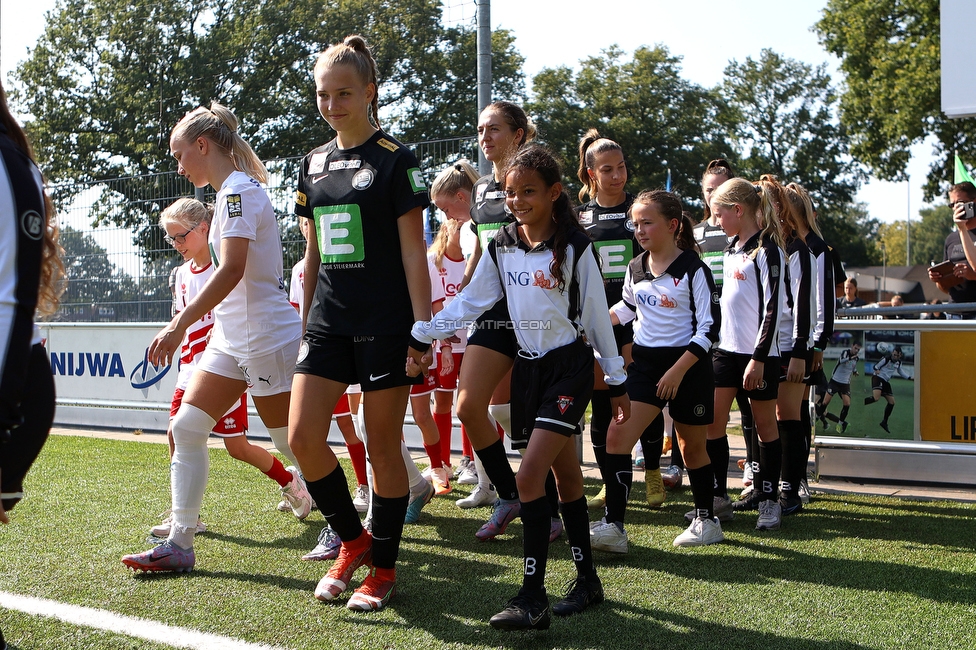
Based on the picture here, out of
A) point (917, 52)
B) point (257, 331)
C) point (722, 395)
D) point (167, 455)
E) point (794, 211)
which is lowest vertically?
point (167, 455)

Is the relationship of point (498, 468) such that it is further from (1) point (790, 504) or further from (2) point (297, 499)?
(1) point (790, 504)

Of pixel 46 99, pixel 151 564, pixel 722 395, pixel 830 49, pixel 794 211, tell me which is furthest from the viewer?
pixel 46 99

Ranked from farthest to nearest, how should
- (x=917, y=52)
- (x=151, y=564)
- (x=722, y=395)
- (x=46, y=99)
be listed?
(x=46, y=99) → (x=917, y=52) → (x=722, y=395) → (x=151, y=564)

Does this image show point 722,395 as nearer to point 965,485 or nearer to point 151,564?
→ point 965,485

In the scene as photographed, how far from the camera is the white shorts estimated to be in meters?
4.14

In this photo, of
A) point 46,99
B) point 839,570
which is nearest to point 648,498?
point 839,570

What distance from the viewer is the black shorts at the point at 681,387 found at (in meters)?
4.76

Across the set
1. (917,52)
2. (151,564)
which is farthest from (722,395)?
(917,52)

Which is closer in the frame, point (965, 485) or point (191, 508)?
point (191, 508)

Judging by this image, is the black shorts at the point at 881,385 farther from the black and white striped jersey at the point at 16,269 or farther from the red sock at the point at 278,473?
the black and white striped jersey at the point at 16,269

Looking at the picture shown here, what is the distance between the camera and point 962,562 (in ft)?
14.3

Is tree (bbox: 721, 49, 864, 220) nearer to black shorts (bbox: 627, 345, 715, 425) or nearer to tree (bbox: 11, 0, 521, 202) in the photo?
tree (bbox: 11, 0, 521, 202)

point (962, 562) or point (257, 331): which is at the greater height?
point (257, 331)

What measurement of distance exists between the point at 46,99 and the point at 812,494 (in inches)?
1502
